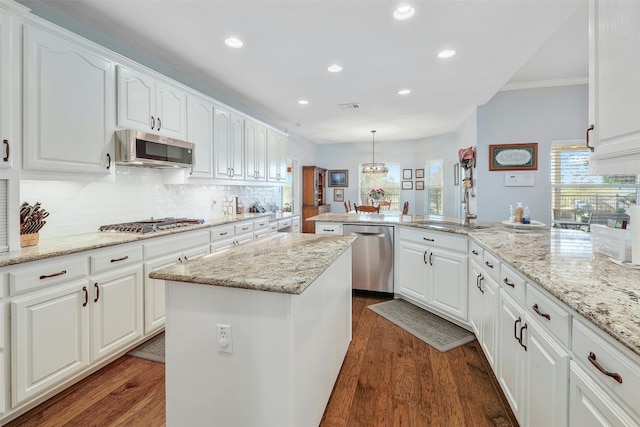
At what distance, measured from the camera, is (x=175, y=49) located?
2.93 meters

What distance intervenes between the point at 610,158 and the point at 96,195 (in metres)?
3.41

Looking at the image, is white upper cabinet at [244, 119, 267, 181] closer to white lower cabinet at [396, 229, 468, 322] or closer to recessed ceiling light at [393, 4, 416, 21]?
white lower cabinet at [396, 229, 468, 322]

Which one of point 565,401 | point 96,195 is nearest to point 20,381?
point 96,195

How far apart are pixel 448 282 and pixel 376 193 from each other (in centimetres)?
544

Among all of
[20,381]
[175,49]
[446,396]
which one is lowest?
[446,396]

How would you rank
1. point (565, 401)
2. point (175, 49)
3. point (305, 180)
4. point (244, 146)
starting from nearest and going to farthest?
1. point (565, 401)
2. point (175, 49)
3. point (244, 146)
4. point (305, 180)

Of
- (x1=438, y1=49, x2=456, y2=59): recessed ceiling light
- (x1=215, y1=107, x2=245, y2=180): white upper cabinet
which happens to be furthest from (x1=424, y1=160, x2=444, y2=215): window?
(x1=215, y1=107, x2=245, y2=180): white upper cabinet

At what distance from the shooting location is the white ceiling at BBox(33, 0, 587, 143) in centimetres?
229

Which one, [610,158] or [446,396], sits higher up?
[610,158]

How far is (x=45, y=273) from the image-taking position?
5.65ft

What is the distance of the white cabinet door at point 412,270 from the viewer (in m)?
3.07

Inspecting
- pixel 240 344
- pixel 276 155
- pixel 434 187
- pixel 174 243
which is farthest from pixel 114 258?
pixel 434 187

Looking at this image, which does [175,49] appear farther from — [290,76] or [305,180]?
[305,180]

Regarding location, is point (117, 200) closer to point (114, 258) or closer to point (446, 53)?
point (114, 258)
